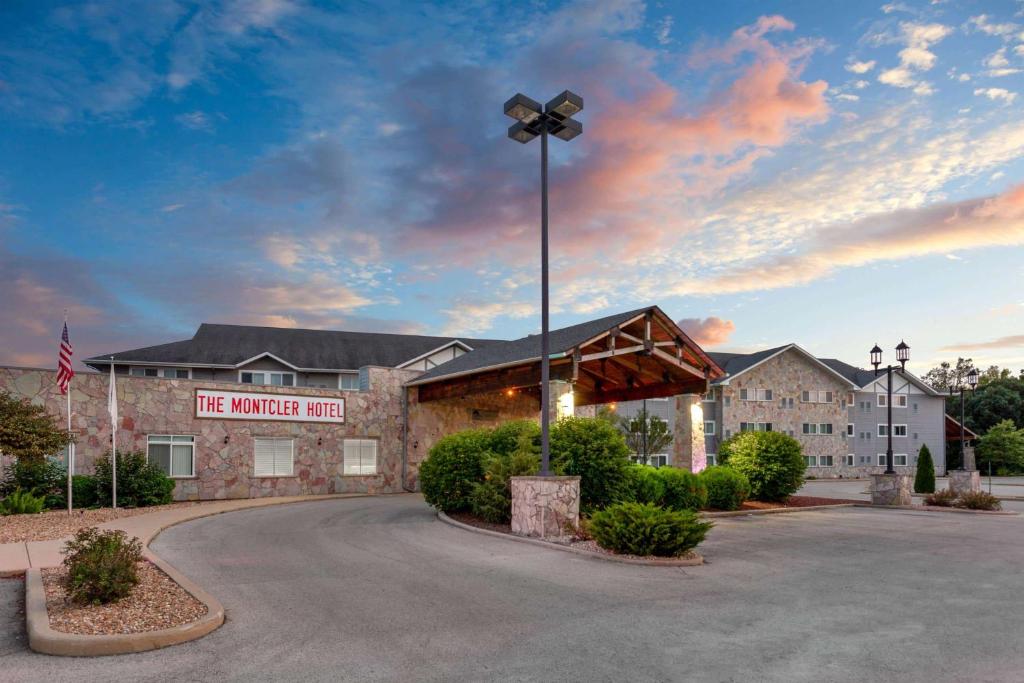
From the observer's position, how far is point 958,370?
116 metres

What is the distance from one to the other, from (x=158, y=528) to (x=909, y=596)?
50.0 feet

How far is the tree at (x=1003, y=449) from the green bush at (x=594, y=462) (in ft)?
206

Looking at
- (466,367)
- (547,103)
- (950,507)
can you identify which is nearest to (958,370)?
(950,507)

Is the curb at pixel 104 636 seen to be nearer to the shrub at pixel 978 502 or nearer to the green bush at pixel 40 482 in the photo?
the green bush at pixel 40 482

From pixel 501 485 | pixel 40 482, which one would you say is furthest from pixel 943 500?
pixel 40 482

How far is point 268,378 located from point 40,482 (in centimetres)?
2591

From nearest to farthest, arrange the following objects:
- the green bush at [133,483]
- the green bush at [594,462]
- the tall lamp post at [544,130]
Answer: the tall lamp post at [544,130], the green bush at [594,462], the green bush at [133,483]

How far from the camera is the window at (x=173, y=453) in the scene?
2455cm

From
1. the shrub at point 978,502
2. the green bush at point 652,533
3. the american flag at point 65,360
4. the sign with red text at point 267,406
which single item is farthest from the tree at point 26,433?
the shrub at point 978,502

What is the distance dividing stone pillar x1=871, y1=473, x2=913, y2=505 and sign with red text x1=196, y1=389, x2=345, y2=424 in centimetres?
2107

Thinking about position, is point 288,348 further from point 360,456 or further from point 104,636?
point 104,636

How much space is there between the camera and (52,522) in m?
17.2

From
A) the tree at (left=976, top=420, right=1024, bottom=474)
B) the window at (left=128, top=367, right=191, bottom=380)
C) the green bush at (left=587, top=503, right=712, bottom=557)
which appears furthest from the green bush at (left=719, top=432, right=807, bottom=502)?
the tree at (left=976, top=420, right=1024, bottom=474)

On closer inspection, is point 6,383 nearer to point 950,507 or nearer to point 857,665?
point 857,665
